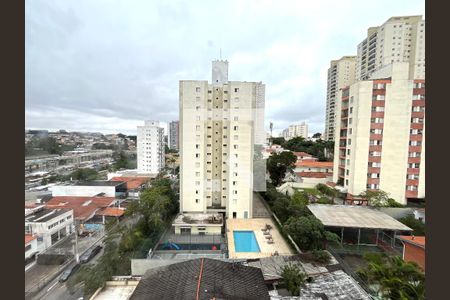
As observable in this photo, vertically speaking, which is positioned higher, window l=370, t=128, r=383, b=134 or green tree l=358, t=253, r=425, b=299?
window l=370, t=128, r=383, b=134

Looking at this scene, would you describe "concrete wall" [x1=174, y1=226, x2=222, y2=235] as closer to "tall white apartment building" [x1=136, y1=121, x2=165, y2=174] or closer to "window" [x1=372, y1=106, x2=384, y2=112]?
"window" [x1=372, y1=106, x2=384, y2=112]

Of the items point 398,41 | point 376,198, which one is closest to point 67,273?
point 376,198

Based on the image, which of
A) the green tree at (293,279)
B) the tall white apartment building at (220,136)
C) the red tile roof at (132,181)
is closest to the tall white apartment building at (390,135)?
the tall white apartment building at (220,136)

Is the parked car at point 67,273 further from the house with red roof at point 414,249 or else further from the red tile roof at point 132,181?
the house with red roof at point 414,249

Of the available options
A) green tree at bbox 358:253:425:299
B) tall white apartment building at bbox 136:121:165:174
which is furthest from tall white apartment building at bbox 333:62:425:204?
tall white apartment building at bbox 136:121:165:174

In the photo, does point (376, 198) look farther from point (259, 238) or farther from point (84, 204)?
point (84, 204)

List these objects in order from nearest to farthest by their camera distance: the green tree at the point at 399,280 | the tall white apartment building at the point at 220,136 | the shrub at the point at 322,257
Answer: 1. the green tree at the point at 399,280
2. the shrub at the point at 322,257
3. the tall white apartment building at the point at 220,136

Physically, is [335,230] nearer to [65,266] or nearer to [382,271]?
[382,271]

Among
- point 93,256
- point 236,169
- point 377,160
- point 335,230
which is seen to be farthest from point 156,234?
point 377,160
